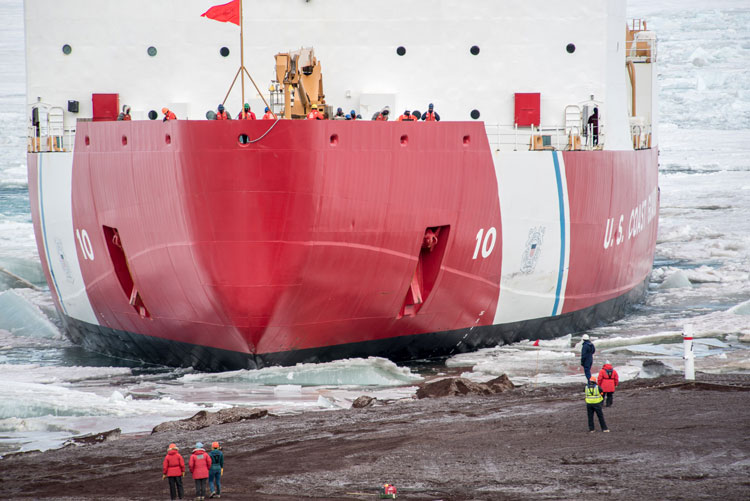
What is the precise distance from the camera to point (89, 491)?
33.3 feet

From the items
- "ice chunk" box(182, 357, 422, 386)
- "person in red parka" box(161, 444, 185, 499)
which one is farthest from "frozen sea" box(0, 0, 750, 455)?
"person in red parka" box(161, 444, 185, 499)

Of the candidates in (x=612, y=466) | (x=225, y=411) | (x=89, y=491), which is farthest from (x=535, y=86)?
(x=89, y=491)

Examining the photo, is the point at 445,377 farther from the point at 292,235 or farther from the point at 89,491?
the point at 89,491

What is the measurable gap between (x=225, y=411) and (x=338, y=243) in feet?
8.81

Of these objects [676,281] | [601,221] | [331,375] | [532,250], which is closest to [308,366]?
[331,375]

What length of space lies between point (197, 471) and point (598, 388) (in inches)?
170

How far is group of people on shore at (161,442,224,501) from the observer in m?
9.63

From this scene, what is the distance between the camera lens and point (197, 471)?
9656 mm

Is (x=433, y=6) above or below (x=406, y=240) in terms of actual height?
above

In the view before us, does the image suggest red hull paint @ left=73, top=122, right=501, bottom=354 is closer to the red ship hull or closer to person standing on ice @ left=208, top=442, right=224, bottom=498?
the red ship hull

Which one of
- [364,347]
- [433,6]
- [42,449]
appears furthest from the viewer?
[433,6]

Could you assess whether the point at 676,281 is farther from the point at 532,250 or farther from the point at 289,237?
the point at 289,237

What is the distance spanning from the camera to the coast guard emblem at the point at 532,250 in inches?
682

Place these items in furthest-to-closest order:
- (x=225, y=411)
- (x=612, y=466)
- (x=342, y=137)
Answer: (x=342, y=137) < (x=225, y=411) < (x=612, y=466)
